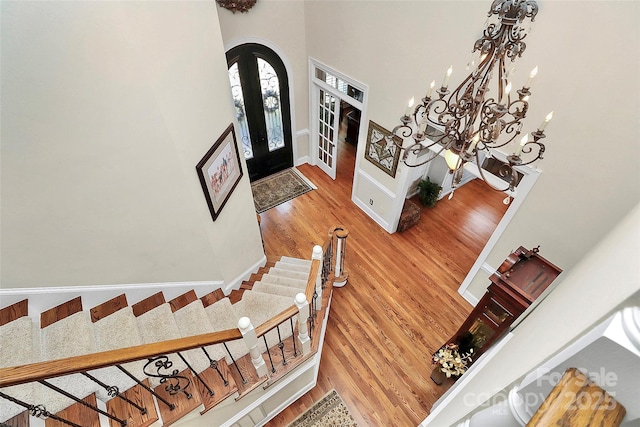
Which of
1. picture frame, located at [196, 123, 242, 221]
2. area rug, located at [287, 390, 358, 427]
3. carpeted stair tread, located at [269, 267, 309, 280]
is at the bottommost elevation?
area rug, located at [287, 390, 358, 427]

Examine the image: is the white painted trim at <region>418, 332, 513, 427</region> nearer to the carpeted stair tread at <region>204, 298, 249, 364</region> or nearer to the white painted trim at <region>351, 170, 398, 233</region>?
the carpeted stair tread at <region>204, 298, 249, 364</region>

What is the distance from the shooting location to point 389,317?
395cm

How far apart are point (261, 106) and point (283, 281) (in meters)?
3.22

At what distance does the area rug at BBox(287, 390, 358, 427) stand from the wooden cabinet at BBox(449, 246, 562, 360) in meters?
1.43

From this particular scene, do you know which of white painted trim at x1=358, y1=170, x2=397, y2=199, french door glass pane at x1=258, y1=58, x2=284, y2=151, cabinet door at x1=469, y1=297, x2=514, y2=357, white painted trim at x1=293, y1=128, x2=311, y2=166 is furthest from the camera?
white painted trim at x1=293, y1=128, x2=311, y2=166

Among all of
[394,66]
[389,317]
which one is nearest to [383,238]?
[389,317]

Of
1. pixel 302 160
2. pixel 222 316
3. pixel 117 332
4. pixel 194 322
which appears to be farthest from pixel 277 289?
pixel 302 160

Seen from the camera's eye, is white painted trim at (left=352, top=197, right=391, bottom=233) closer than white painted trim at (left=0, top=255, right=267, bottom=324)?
No

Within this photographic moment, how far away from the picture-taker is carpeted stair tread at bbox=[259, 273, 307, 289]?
11.9ft

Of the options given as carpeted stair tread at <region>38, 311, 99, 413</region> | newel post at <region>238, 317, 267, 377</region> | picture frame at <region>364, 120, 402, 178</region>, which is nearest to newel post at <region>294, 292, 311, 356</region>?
newel post at <region>238, 317, 267, 377</region>

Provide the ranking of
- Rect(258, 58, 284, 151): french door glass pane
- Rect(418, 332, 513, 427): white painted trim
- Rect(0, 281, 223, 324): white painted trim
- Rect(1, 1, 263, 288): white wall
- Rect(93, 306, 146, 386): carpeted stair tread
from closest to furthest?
Rect(1, 1, 263, 288): white wall → Rect(418, 332, 513, 427): white painted trim → Rect(0, 281, 223, 324): white painted trim → Rect(93, 306, 146, 386): carpeted stair tread → Rect(258, 58, 284, 151): french door glass pane

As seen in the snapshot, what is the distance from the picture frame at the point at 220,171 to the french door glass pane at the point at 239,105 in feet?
4.65

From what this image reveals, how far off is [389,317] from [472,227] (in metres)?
2.43

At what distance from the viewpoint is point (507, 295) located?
2.49 metres
